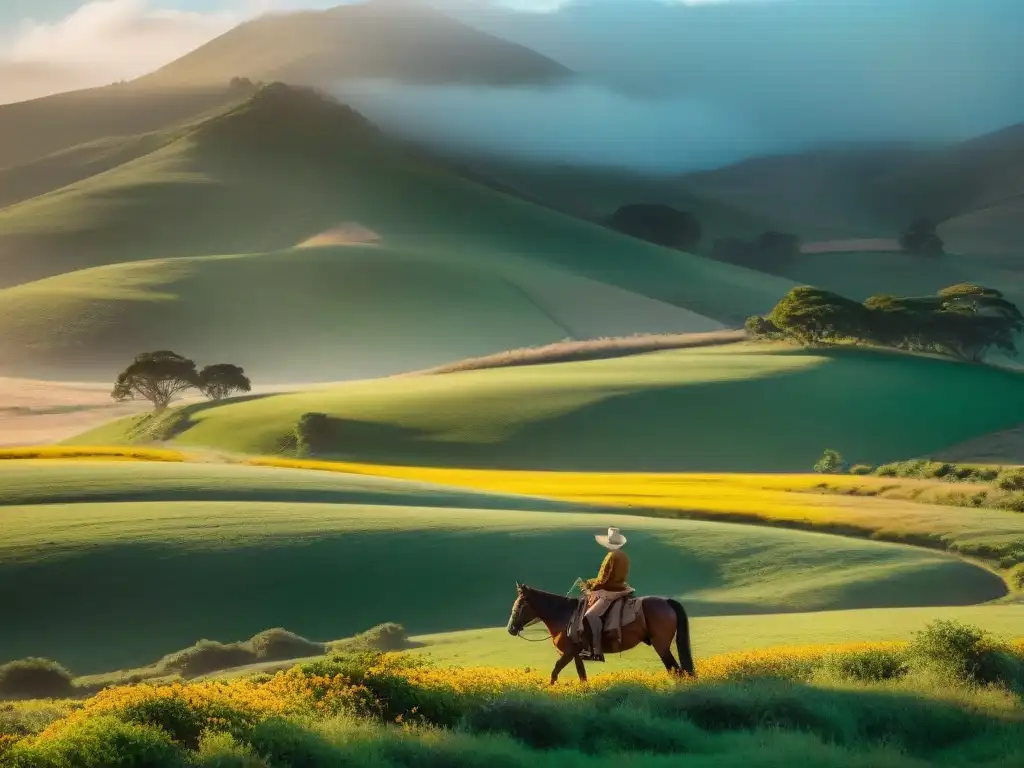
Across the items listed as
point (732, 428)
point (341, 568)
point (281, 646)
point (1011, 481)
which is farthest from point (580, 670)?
point (732, 428)

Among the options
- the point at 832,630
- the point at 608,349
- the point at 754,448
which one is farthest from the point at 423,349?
the point at 832,630

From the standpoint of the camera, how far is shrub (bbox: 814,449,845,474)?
7294cm

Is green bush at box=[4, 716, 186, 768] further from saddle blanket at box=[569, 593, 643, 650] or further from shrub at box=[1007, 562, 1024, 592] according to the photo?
shrub at box=[1007, 562, 1024, 592]

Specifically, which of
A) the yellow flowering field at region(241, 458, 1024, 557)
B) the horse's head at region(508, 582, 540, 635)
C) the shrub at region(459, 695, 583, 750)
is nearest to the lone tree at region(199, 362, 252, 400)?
the yellow flowering field at region(241, 458, 1024, 557)

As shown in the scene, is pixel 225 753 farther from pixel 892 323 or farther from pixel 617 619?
pixel 892 323

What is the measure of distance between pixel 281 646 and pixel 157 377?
2736 inches

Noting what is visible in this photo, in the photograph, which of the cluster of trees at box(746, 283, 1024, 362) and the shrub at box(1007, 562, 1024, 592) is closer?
the shrub at box(1007, 562, 1024, 592)

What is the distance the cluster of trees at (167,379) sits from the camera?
95875 millimetres

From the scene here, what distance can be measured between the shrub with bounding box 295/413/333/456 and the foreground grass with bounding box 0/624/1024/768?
188ft

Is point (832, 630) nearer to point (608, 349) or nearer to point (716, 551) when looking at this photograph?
point (716, 551)

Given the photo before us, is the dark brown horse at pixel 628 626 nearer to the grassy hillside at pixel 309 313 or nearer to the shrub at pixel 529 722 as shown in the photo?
the shrub at pixel 529 722

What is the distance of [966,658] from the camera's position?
20562 mm

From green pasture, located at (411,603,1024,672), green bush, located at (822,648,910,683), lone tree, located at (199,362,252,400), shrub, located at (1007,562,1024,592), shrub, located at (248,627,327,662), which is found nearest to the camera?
green bush, located at (822,648,910,683)

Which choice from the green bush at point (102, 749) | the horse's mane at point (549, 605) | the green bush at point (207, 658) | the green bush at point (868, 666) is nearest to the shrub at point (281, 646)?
the green bush at point (207, 658)
